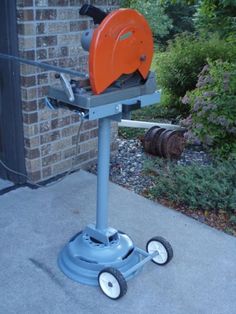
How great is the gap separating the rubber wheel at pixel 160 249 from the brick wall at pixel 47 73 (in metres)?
1.22

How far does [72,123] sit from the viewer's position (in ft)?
11.3

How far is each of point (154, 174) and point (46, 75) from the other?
4.07 feet

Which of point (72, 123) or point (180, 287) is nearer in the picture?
point (180, 287)

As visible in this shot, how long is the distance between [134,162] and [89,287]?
1.83 meters

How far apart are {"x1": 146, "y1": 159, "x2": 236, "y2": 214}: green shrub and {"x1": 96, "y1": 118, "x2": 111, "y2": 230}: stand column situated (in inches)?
39.4

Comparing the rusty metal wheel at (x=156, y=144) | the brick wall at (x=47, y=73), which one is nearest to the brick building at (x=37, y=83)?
the brick wall at (x=47, y=73)

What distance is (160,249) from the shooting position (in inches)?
94.4

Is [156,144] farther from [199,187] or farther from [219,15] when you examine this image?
[219,15]

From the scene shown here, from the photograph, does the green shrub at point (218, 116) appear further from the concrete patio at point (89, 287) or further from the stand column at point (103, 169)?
the stand column at point (103, 169)

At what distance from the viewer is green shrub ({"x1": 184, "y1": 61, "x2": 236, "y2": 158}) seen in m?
3.87

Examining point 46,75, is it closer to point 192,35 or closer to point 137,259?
point 137,259

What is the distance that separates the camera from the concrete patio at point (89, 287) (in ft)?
6.96

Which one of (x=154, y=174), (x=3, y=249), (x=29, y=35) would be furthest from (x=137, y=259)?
(x=29, y=35)

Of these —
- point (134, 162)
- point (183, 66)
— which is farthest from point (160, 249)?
point (183, 66)
